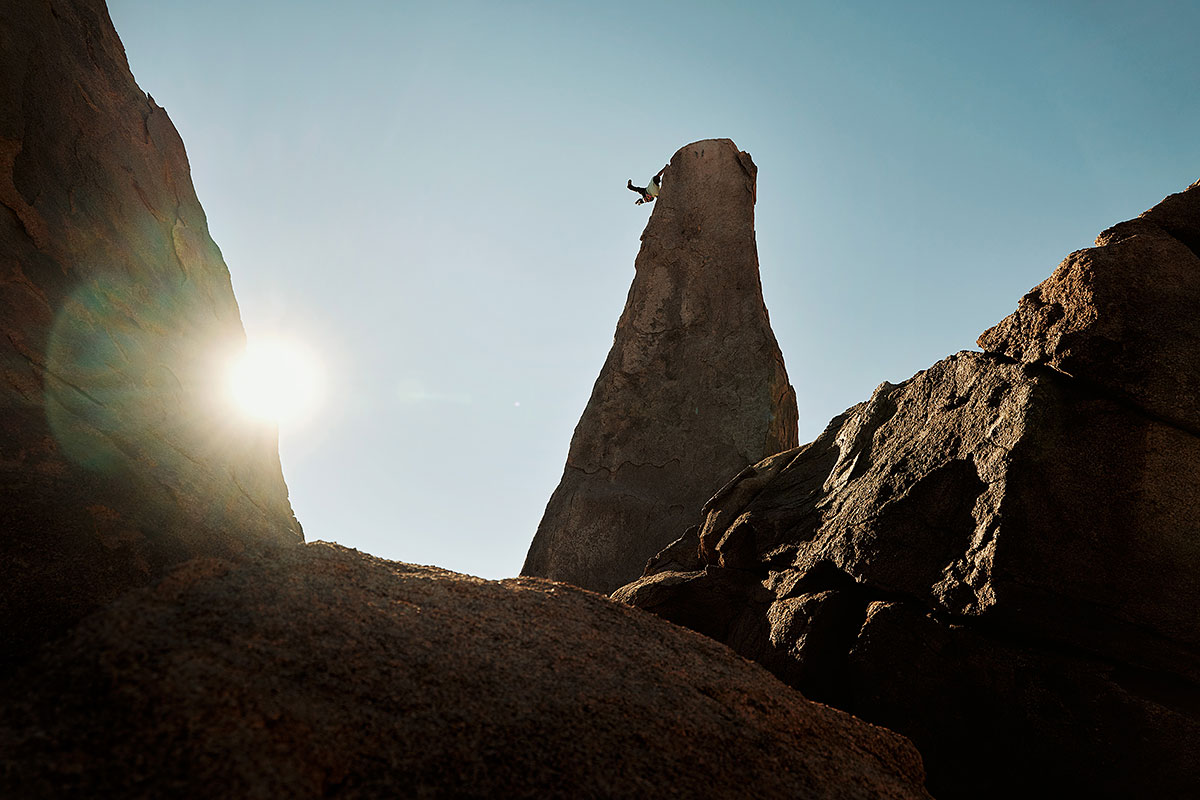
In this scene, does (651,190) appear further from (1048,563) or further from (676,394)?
(1048,563)

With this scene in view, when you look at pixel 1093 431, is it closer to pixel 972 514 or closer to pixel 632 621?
pixel 972 514

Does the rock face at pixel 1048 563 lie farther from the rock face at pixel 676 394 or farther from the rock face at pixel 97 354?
the rock face at pixel 676 394

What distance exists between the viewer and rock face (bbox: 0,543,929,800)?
144cm

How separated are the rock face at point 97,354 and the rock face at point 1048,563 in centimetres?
277

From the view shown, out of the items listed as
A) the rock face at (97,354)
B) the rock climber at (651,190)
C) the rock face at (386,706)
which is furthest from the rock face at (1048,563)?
the rock climber at (651,190)

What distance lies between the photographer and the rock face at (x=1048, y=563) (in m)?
2.80

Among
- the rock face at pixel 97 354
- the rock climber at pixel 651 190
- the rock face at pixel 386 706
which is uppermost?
the rock climber at pixel 651 190

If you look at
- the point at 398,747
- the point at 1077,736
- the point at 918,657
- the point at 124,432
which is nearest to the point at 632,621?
the point at 918,657

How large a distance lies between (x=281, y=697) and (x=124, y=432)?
9.62ft

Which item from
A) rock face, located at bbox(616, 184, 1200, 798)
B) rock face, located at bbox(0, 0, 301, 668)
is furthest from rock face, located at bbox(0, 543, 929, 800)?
rock face, located at bbox(0, 0, 301, 668)

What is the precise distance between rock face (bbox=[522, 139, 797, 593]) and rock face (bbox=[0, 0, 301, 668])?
3.34 metres

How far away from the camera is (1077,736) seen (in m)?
2.77

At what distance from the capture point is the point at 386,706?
1.78 metres

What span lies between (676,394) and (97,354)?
566 cm
